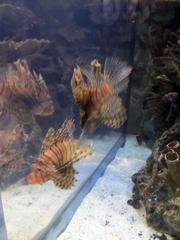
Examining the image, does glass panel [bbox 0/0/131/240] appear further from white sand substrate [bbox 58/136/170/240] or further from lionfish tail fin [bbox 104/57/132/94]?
white sand substrate [bbox 58/136/170/240]

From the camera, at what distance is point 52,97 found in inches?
148

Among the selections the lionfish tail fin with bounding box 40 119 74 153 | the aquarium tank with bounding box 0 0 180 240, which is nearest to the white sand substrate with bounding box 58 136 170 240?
the aquarium tank with bounding box 0 0 180 240

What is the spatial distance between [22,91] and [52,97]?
29.0 inches

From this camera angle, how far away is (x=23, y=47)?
11.8 ft

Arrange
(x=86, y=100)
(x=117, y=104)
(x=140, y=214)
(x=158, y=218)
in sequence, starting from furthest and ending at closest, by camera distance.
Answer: (x=140, y=214) < (x=158, y=218) < (x=117, y=104) < (x=86, y=100)

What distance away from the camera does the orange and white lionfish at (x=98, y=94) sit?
1994mm

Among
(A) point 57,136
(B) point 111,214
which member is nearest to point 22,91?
(A) point 57,136

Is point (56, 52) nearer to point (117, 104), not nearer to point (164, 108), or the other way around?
point (164, 108)

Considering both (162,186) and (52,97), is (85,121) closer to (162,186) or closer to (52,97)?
(162,186)

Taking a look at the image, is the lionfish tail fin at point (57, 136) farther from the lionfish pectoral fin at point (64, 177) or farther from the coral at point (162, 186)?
the coral at point (162, 186)

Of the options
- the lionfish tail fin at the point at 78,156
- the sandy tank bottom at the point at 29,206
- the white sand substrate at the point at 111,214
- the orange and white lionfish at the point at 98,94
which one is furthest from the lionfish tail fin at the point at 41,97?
the lionfish tail fin at the point at 78,156

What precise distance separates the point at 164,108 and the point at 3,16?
1917 mm

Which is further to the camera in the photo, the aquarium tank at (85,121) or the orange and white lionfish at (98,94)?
the aquarium tank at (85,121)

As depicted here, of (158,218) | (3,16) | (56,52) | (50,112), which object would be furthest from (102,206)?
(3,16)
